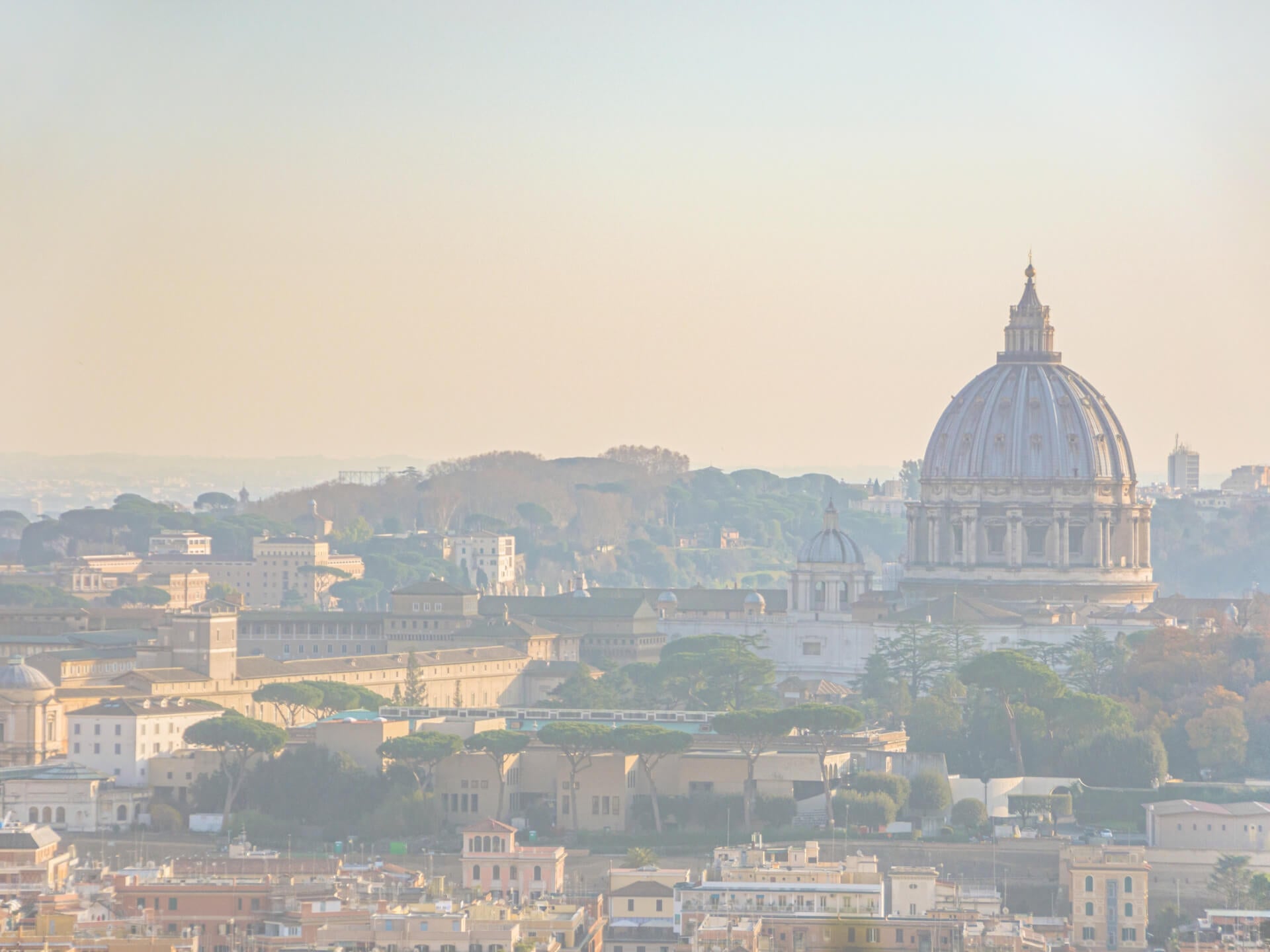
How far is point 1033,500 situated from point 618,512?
66434 millimetres

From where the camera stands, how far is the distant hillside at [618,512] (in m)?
157

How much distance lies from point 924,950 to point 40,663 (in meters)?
34.8

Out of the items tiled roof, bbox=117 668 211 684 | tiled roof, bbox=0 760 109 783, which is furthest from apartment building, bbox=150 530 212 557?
tiled roof, bbox=0 760 109 783

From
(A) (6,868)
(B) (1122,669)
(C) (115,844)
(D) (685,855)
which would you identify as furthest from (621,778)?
(B) (1122,669)

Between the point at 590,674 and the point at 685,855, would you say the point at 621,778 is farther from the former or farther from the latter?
the point at 590,674

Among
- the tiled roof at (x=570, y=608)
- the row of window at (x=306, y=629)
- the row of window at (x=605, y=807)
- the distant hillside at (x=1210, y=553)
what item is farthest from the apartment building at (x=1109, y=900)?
the distant hillside at (x=1210, y=553)

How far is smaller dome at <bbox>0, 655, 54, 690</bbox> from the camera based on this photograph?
252 ft

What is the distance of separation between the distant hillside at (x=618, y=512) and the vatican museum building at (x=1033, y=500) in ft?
140

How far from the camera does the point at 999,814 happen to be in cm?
6988

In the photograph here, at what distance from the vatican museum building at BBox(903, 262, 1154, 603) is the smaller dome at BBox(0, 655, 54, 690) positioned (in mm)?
29803

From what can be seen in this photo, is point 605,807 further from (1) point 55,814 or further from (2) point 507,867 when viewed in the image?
(1) point 55,814

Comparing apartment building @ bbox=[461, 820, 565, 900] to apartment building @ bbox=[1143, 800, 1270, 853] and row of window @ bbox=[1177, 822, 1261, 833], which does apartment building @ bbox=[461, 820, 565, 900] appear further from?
row of window @ bbox=[1177, 822, 1261, 833]

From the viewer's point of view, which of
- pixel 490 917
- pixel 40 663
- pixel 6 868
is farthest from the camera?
pixel 40 663

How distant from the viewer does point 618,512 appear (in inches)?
6639
